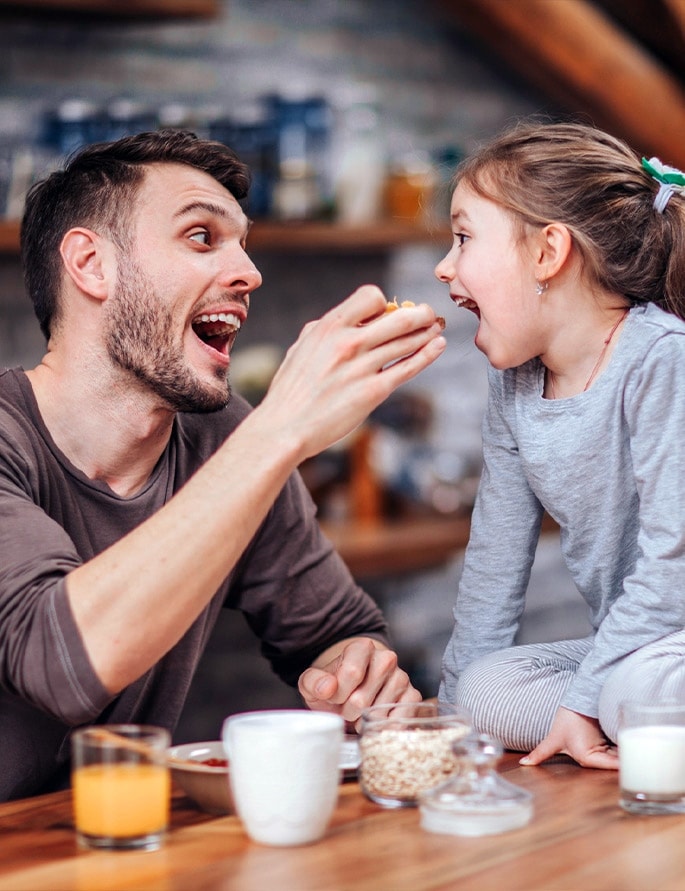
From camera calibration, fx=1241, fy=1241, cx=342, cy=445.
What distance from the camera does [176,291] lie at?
1669 millimetres

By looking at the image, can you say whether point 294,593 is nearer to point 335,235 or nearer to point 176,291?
point 176,291

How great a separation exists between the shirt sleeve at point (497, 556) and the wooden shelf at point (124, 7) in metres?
1.56

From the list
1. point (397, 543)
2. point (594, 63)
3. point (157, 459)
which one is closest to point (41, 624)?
point (157, 459)

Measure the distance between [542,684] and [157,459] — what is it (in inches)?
23.9

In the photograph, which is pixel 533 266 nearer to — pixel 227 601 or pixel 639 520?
pixel 639 520

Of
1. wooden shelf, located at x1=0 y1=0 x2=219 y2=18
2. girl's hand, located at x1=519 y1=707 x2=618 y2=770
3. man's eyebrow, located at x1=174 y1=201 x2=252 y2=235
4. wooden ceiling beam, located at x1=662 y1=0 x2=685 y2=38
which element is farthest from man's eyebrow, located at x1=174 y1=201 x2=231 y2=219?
wooden ceiling beam, located at x1=662 y1=0 x2=685 y2=38

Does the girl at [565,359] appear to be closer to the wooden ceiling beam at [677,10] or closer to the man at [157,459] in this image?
the man at [157,459]

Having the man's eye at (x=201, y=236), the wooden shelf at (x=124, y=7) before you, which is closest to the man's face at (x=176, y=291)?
the man's eye at (x=201, y=236)

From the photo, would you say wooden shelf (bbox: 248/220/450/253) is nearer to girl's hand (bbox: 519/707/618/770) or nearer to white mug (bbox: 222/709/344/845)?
girl's hand (bbox: 519/707/618/770)

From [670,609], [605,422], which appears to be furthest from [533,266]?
[670,609]

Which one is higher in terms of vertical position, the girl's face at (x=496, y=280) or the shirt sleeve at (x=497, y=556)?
the girl's face at (x=496, y=280)

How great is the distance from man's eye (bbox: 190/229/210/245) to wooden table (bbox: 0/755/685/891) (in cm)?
84

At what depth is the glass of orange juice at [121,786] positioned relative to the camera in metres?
0.97

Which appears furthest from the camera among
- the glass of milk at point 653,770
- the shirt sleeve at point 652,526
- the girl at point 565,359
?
the girl at point 565,359
